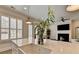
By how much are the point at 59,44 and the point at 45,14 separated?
0.60 metres

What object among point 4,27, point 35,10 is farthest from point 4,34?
point 35,10

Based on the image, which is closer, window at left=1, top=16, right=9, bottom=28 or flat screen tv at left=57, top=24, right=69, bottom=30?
window at left=1, top=16, right=9, bottom=28

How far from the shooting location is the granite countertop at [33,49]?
1738 millimetres

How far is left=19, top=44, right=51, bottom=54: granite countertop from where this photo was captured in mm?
1738

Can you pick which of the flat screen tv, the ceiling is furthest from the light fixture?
the ceiling

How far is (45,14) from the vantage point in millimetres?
1791

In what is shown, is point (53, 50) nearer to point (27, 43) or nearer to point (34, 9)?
point (27, 43)

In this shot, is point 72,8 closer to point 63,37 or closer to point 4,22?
point 63,37

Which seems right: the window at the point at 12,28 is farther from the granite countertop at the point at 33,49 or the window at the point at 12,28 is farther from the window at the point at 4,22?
the granite countertop at the point at 33,49

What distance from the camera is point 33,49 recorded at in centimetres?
177

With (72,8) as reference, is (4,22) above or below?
below

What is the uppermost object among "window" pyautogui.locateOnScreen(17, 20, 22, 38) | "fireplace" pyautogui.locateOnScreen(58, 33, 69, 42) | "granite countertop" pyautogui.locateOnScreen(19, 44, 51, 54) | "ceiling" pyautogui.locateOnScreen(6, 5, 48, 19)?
"ceiling" pyautogui.locateOnScreen(6, 5, 48, 19)

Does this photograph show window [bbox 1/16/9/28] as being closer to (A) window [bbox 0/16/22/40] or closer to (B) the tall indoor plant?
(A) window [bbox 0/16/22/40]
